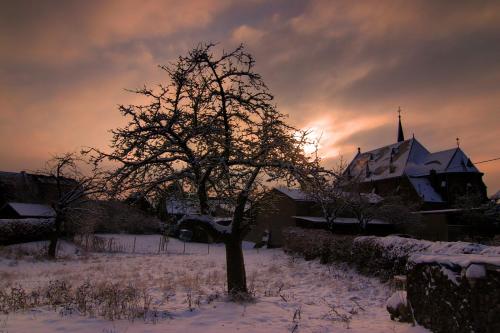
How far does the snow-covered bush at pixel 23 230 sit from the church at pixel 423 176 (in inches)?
1383

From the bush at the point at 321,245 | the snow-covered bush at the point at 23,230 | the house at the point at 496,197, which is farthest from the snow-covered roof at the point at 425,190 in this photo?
the snow-covered bush at the point at 23,230

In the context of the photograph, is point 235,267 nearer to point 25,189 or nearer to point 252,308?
point 252,308

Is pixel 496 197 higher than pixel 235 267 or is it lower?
higher

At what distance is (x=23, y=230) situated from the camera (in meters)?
29.4

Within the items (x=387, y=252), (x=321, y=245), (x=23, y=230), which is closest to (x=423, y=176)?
(x=321, y=245)

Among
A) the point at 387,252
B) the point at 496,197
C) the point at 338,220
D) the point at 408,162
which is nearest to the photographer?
the point at 387,252

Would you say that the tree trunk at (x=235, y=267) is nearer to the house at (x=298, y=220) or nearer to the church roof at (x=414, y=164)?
the house at (x=298, y=220)

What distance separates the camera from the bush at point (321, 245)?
722 inches

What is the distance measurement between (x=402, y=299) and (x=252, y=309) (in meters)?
3.30

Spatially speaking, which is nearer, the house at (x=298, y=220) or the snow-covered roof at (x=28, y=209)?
the snow-covered roof at (x=28, y=209)

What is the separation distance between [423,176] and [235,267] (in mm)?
51947

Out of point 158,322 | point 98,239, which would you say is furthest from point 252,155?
point 98,239

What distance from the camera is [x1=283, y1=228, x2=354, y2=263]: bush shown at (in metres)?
18.3

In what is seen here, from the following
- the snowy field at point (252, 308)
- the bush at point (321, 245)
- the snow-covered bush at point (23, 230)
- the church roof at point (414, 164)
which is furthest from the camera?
the church roof at point (414, 164)
